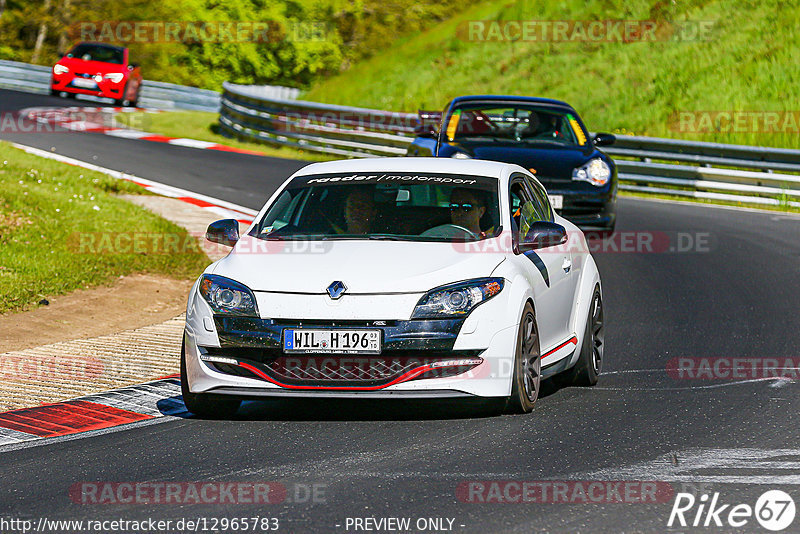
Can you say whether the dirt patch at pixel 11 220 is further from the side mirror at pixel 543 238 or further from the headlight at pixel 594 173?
the side mirror at pixel 543 238

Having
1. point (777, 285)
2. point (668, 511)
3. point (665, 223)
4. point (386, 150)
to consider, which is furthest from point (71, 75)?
point (668, 511)

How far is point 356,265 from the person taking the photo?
23.5 feet

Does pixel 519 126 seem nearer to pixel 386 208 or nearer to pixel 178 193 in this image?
pixel 178 193

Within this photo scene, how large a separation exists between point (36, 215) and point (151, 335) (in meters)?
5.16

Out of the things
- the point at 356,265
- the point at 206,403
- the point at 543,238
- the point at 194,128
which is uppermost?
the point at 543,238

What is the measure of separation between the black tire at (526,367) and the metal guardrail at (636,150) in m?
14.8

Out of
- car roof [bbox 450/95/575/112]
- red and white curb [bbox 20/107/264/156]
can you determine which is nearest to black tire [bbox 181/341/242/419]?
car roof [bbox 450/95/575/112]

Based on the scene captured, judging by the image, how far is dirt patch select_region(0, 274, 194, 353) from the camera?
10492mm

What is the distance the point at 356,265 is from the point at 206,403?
3.86 ft

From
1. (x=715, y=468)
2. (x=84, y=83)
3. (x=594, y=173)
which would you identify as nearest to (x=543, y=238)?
(x=715, y=468)

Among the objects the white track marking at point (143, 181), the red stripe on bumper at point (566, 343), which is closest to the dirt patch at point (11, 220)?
the white track marking at point (143, 181)

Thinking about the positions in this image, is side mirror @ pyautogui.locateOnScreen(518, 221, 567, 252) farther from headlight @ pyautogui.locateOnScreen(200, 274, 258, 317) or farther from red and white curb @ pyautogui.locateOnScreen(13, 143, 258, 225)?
red and white curb @ pyautogui.locateOnScreen(13, 143, 258, 225)

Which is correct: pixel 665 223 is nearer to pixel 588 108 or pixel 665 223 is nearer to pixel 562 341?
pixel 562 341

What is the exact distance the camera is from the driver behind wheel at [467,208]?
8.01 metres
